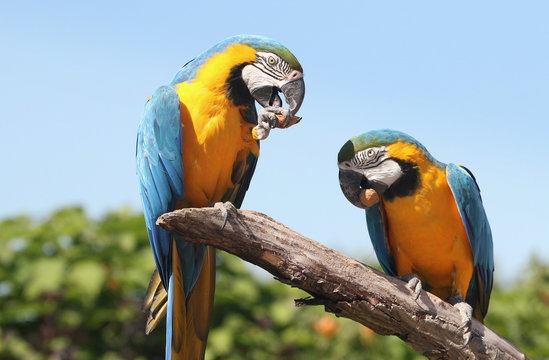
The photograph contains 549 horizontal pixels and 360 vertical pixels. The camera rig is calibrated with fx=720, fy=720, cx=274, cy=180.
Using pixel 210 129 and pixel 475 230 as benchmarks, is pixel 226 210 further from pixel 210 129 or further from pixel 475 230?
pixel 475 230

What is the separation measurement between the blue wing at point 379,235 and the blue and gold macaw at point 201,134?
647 millimetres

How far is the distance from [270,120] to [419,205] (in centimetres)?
80

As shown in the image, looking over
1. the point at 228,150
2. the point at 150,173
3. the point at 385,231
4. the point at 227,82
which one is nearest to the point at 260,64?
the point at 227,82

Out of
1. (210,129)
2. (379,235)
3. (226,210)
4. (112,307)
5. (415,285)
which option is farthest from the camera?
(112,307)

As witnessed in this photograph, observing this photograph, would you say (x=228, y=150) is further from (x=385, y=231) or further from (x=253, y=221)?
(x=385, y=231)

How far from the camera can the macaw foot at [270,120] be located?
300cm

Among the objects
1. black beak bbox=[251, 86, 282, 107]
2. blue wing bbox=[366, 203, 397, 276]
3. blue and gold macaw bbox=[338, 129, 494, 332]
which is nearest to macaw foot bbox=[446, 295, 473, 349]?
blue and gold macaw bbox=[338, 129, 494, 332]

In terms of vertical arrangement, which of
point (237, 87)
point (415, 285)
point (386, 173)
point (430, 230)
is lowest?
point (415, 285)

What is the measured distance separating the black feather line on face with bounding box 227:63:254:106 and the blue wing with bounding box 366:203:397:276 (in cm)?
83

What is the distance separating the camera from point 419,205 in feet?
10.6

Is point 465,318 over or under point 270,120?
under

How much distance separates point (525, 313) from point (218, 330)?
2.16 metres

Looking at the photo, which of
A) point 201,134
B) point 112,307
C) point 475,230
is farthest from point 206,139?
point 112,307

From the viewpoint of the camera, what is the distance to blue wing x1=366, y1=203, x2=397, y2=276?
340cm
